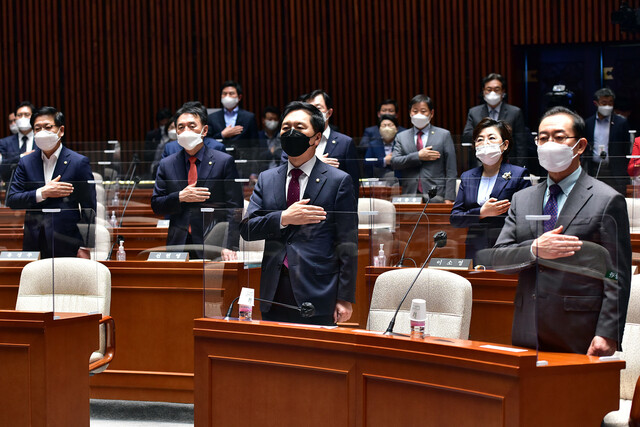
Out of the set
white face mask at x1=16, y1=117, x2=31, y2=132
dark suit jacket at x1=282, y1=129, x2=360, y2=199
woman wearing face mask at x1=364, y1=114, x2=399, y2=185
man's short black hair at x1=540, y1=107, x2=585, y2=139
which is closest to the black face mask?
man's short black hair at x1=540, y1=107, x2=585, y2=139

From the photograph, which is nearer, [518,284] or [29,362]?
[518,284]

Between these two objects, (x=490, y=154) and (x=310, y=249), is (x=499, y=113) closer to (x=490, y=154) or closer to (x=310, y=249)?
(x=490, y=154)

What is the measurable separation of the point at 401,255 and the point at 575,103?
6.82 metres

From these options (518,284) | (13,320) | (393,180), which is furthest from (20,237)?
(393,180)

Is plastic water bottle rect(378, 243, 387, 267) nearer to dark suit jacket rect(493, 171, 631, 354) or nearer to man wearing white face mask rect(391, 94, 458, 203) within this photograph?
dark suit jacket rect(493, 171, 631, 354)

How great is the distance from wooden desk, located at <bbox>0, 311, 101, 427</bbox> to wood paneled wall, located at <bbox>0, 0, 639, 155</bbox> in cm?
710

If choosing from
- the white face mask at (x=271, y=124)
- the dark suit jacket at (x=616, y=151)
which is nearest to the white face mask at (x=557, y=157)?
the dark suit jacket at (x=616, y=151)

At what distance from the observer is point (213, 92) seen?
1075 centimetres

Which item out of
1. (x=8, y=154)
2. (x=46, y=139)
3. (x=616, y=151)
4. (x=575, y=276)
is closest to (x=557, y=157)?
(x=575, y=276)

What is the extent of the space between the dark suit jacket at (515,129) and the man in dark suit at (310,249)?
308 cm

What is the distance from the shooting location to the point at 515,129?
22.8 feet

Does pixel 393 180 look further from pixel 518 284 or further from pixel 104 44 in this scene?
pixel 104 44

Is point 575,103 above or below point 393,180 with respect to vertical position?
above

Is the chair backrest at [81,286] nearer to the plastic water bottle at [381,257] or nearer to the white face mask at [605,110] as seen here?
the plastic water bottle at [381,257]
